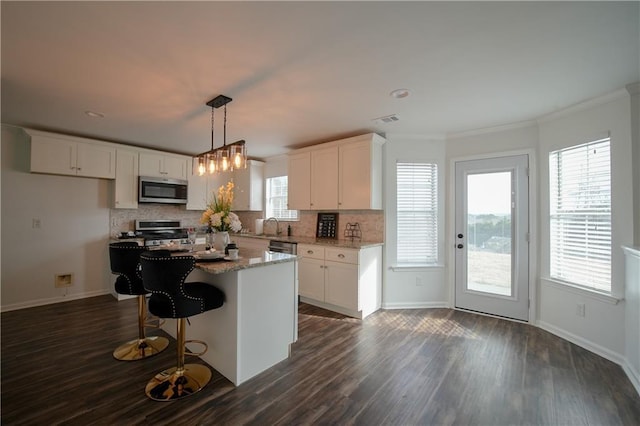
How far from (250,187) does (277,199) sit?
0.60 meters

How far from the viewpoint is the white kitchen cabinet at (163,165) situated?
4.85 m

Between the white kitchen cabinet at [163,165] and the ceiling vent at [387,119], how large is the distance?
373 cm

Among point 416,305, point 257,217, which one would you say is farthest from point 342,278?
point 257,217

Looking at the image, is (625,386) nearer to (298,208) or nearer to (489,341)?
(489,341)

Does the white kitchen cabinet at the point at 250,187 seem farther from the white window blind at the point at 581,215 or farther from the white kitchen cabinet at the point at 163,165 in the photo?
the white window blind at the point at 581,215

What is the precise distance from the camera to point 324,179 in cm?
435

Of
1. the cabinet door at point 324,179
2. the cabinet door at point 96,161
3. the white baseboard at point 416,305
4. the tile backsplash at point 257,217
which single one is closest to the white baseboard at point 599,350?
the white baseboard at point 416,305

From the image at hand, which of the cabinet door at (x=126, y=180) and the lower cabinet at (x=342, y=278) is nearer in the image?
the lower cabinet at (x=342, y=278)

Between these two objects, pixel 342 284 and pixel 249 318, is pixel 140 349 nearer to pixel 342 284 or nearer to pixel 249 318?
pixel 249 318

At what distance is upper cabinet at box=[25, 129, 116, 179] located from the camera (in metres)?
3.88

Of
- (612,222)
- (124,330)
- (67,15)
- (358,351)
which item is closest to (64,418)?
(124,330)

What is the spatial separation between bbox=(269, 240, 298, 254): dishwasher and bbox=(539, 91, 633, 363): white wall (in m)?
3.17

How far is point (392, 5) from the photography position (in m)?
1.58

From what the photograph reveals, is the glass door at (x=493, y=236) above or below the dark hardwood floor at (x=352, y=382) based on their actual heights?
above
